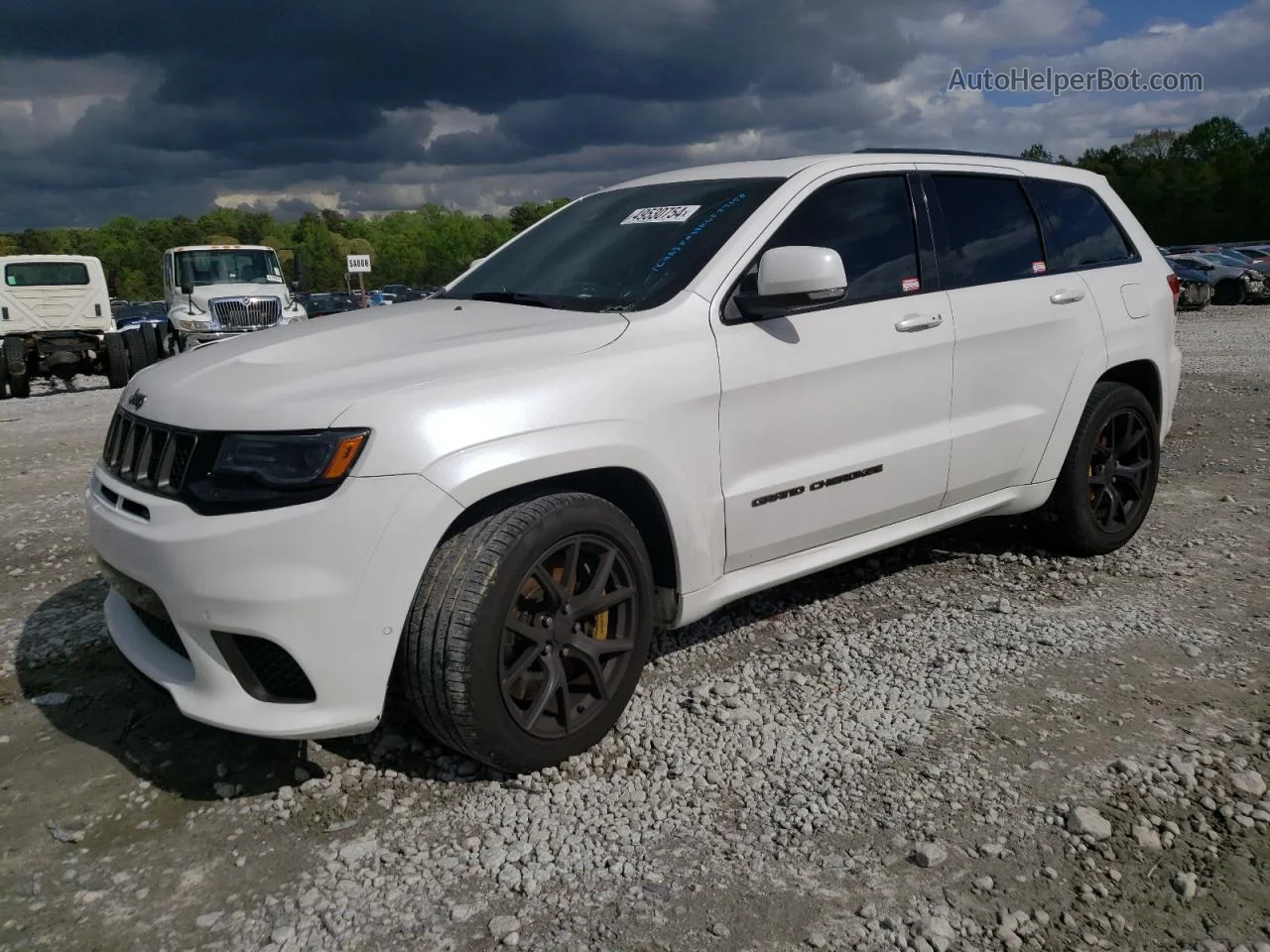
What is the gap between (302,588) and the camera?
2465 mm

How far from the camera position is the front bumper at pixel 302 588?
8.08 ft

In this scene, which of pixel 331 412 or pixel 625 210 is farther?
pixel 625 210

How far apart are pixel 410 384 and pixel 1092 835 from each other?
→ 2.11 meters

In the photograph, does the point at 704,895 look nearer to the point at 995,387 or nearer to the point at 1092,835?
the point at 1092,835

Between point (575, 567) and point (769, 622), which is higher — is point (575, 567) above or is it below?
above

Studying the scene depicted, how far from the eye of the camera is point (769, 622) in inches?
160

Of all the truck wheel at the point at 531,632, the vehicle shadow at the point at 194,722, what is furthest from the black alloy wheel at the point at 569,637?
the vehicle shadow at the point at 194,722

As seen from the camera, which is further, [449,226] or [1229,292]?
[449,226]

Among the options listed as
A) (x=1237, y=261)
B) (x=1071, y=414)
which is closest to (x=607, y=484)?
(x=1071, y=414)

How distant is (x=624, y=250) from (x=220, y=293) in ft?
50.8

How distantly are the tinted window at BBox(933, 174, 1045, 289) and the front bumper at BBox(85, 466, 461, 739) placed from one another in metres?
2.45

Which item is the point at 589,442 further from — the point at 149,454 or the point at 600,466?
the point at 149,454

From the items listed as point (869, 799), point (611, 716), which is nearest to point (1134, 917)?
point (869, 799)

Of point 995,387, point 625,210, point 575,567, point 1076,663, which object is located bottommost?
point 1076,663
